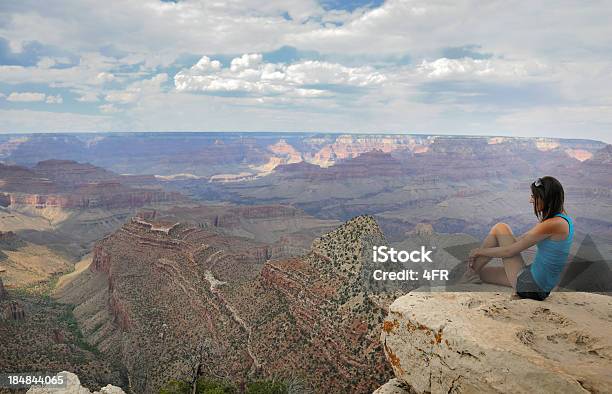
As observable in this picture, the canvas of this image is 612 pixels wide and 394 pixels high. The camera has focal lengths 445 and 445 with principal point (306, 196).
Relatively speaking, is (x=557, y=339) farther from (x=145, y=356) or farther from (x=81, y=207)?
(x=81, y=207)

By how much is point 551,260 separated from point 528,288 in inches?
29.7

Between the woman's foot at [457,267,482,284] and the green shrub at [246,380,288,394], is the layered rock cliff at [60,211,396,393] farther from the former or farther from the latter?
the woman's foot at [457,267,482,284]

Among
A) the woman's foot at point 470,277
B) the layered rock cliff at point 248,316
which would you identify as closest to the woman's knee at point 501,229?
the woman's foot at point 470,277

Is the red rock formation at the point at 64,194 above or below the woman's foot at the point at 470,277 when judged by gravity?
below

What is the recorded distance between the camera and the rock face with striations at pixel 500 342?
271 inches

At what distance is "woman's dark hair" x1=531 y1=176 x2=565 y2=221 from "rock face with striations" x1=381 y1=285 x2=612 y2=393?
1878 millimetres

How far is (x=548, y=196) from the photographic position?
954 cm

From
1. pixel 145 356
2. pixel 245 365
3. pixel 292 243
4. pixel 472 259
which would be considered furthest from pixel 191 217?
pixel 472 259

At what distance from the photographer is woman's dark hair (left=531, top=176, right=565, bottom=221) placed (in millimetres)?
9445

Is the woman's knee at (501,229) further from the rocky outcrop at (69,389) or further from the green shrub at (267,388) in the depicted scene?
the rocky outcrop at (69,389)

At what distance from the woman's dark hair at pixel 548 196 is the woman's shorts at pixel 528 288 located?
1.35 metres

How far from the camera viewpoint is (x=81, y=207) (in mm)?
164250

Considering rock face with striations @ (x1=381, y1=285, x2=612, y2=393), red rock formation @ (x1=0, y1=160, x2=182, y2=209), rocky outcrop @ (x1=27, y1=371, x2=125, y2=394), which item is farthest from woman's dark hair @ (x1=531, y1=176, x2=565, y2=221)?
red rock formation @ (x1=0, y1=160, x2=182, y2=209)

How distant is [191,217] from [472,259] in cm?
12443
